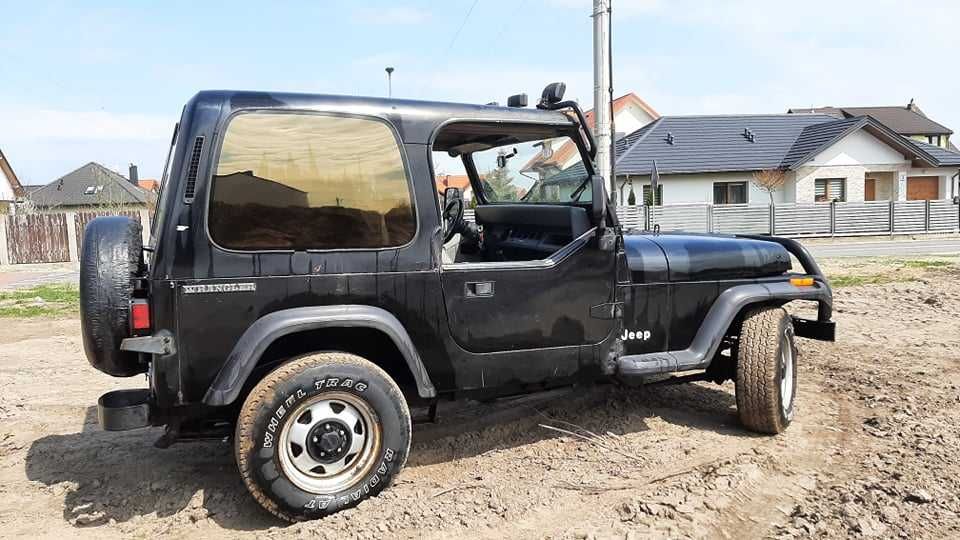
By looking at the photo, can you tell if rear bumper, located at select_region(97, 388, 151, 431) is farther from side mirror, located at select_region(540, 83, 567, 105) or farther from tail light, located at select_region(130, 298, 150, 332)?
side mirror, located at select_region(540, 83, 567, 105)

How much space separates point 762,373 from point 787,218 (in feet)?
79.1

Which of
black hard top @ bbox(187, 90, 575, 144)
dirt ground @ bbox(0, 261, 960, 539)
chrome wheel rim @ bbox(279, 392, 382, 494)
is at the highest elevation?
black hard top @ bbox(187, 90, 575, 144)

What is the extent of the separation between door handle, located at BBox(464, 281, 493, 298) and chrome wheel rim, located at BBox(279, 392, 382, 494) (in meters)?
0.82

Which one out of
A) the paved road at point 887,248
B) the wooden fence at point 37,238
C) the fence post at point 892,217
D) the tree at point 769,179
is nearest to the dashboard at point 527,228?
the paved road at point 887,248

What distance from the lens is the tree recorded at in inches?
1219

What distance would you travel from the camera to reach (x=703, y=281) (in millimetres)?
5008

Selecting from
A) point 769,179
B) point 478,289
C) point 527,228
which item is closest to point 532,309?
point 478,289

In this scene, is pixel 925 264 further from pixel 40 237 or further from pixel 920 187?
pixel 40 237

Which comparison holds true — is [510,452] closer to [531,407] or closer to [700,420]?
[531,407]

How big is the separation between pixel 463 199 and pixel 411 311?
156 centimetres

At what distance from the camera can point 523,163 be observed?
17.1 ft

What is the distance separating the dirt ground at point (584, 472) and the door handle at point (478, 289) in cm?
105

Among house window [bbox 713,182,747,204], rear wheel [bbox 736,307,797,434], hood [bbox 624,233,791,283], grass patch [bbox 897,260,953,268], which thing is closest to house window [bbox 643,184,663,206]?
house window [bbox 713,182,747,204]

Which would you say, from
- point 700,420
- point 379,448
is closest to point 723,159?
point 700,420
